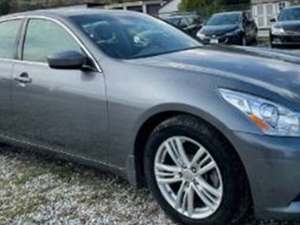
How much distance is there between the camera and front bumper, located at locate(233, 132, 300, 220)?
9.66 feet

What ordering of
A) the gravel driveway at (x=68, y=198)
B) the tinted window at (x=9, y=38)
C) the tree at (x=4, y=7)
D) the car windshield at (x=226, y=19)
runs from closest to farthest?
the gravel driveway at (x=68, y=198) < the tinted window at (x=9, y=38) < the car windshield at (x=226, y=19) < the tree at (x=4, y=7)

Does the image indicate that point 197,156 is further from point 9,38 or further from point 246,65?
point 9,38

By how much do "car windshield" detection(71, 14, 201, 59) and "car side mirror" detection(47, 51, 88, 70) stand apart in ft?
0.60

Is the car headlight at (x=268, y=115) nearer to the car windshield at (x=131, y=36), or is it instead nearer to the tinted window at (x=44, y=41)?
the car windshield at (x=131, y=36)

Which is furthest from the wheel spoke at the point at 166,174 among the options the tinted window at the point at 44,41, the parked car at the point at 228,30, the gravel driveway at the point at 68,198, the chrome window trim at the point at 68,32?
the parked car at the point at 228,30

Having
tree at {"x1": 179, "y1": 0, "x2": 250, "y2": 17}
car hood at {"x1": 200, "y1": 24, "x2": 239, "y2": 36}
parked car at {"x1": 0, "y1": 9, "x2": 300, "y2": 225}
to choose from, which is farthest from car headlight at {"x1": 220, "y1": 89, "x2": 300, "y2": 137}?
tree at {"x1": 179, "y1": 0, "x2": 250, "y2": 17}

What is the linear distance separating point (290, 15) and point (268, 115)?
15322mm

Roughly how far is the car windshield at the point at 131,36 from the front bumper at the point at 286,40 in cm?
1216

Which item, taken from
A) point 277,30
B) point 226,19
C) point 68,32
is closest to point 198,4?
point 226,19

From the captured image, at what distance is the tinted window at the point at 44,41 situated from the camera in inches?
168

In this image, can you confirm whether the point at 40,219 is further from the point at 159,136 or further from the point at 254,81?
the point at 254,81

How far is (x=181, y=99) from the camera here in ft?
10.9

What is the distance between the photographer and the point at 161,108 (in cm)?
342

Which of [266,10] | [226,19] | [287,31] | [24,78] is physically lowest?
[266,10]
